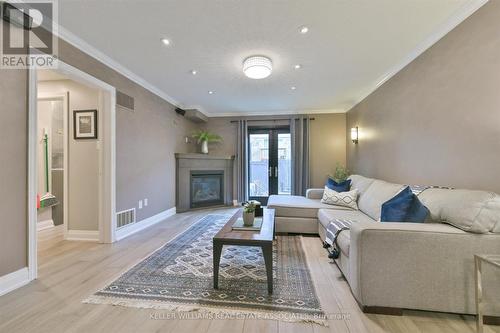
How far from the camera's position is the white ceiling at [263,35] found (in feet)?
6.46

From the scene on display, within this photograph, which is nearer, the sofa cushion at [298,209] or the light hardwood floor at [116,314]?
the light hardwood floor at [116,314]

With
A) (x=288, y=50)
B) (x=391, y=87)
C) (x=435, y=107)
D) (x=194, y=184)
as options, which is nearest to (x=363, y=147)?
(x=391, y=87)

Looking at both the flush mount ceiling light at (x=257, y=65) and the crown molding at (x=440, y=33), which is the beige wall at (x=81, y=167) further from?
the crown molding at (x=440, y=33)

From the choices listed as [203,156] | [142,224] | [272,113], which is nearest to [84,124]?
[142,224]

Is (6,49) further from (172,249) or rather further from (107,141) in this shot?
(172,249)

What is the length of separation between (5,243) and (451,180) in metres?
4.09

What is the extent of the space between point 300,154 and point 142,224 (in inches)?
150

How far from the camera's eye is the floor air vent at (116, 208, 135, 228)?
10.6 ft

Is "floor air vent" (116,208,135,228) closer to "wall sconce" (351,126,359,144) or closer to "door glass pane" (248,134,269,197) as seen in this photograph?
"door glass pane" (248,134,269,197)

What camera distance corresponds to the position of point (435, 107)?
236 centimetres

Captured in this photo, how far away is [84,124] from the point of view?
3.28 metres

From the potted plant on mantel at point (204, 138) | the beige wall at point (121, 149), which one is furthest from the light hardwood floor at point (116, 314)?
the potted plant on mantel at point (204, 138)

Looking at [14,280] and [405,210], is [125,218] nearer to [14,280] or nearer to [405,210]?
[14,280]

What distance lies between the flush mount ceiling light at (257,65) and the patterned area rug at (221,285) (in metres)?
2.33
